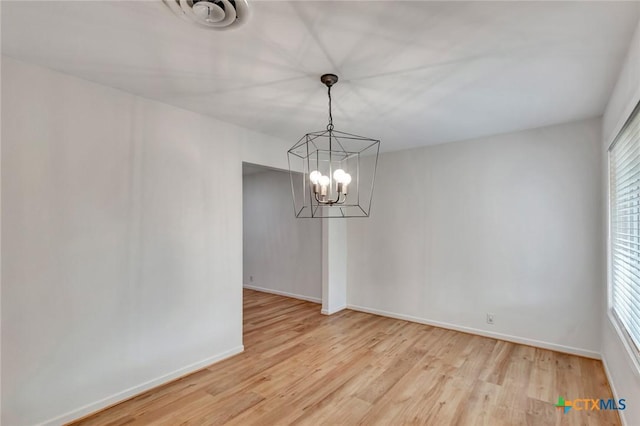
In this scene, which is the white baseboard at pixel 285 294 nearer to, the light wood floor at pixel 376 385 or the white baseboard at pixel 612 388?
the light wood floor at pixel 376 385

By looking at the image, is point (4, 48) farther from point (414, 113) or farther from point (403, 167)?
point (403, 167)

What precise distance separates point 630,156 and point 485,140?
5.99 ft

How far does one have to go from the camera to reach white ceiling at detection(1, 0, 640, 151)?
1.58m

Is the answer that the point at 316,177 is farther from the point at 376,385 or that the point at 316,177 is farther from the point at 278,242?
the point at 278,242

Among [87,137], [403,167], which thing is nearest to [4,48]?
[87,137]

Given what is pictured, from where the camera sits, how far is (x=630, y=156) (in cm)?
214

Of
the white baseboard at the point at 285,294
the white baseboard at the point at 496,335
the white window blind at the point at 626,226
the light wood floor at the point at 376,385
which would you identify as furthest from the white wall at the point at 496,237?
the white baseboard at the point at 285,294

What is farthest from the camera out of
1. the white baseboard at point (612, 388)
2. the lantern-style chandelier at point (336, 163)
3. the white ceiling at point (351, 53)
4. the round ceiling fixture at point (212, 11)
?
the lantern-style chandelier at point (336, 163)

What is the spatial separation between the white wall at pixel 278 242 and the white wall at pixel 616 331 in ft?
12.7

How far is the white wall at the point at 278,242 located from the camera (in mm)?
5727

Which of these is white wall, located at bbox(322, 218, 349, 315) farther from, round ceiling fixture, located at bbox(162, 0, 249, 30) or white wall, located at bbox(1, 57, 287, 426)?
round ceiling fixture, located at bbox(162, 0, 249, 30)

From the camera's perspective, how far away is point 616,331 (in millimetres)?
2396

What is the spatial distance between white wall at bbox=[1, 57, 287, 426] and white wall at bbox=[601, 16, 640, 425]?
10.8ft

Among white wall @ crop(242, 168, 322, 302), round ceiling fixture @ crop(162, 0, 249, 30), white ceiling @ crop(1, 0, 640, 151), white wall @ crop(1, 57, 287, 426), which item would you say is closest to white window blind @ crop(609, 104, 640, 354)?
white ceiling @ crop(1, 0, 640, 151)
